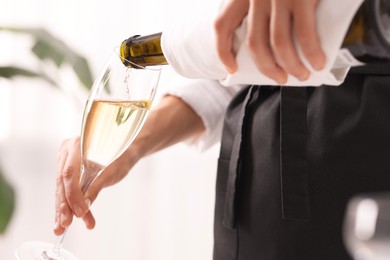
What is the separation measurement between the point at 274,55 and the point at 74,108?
1972 millimetres

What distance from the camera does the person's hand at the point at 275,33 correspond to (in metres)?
0.51

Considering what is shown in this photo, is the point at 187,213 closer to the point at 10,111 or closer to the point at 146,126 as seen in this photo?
the point at 10,111

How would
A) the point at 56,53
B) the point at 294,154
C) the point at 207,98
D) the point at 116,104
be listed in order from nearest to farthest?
the point at 116,104 → the point at 294,154 → the point at 207,98 → the point at 56,53

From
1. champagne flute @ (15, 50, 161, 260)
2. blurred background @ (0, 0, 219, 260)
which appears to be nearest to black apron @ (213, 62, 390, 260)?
Result: champagne flute @ (15, 50, 161, 260)

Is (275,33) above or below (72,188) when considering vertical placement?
above

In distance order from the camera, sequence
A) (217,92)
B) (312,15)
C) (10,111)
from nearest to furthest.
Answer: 1. (312,15)
2. (217,92)
3. (10,111)

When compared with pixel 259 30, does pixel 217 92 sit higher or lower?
lower

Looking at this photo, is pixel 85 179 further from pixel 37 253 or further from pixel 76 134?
pixel 76 134

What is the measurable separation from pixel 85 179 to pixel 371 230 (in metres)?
0.53

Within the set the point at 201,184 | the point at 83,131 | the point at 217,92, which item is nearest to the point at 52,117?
the point at 201,184

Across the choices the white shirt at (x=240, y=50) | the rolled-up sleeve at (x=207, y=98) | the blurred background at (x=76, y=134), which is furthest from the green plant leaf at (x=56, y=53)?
the white shirt at (x=240, y=50)

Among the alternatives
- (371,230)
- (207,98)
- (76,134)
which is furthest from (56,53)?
(371,230)

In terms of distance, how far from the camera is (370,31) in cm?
58

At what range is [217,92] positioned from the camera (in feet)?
3.99
